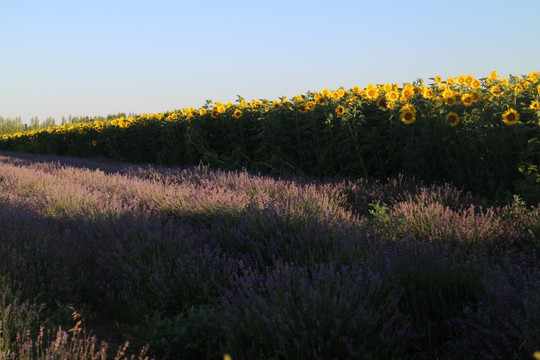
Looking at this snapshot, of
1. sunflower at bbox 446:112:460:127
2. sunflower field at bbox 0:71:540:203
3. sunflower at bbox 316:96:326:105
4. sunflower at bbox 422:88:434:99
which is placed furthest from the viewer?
sunflower at bbox 316:96:326:105

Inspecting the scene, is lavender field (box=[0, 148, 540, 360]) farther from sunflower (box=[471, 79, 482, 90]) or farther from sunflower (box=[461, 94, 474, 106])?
sunflower (box=[471, 79, 482, 90])

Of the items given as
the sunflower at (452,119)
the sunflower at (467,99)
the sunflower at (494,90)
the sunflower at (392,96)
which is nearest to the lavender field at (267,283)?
the sunflower at (452,119)

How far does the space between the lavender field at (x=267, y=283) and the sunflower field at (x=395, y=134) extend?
1.04m

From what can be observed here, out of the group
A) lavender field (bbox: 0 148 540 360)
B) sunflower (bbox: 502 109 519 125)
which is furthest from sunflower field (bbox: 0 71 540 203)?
lavender field (bbox: 0 148 540 360)

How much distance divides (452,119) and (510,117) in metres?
0.71

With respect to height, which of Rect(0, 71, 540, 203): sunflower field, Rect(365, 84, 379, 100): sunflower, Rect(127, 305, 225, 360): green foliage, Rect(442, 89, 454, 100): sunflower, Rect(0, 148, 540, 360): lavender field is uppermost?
Rect(365, 84, 379, 100): sunflower

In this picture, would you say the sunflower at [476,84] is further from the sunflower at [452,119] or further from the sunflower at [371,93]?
the sunflower at [371,93]

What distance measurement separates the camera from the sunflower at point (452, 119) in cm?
558

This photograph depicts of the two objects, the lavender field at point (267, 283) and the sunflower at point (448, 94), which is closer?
the lavender field at point (267, 283)

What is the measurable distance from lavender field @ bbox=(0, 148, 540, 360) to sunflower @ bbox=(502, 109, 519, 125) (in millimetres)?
1226

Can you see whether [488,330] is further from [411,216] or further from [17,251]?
[17,251]

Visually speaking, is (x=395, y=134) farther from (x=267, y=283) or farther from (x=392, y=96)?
(x=267, y=283)

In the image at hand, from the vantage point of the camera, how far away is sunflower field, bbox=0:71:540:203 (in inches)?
206

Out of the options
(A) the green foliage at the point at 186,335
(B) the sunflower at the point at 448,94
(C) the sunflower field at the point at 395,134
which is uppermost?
(B) the sunflower at the point at 448,94
